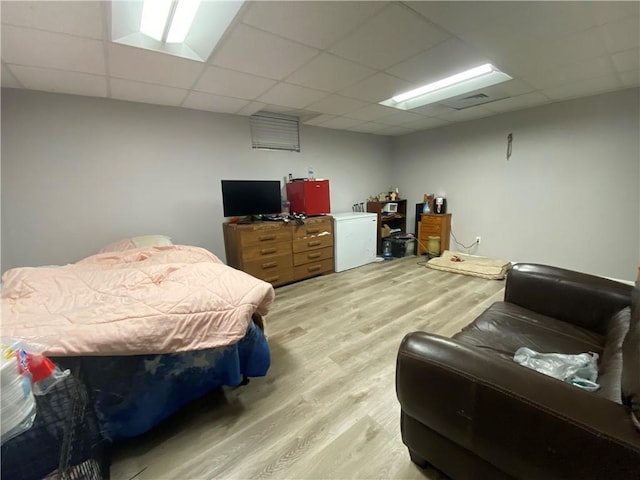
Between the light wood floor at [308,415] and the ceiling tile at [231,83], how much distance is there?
7.38ft

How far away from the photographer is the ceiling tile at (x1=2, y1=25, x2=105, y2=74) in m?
1.67

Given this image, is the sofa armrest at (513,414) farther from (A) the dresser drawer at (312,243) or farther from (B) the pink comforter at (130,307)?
(A) the dresser drawer at (312,243)

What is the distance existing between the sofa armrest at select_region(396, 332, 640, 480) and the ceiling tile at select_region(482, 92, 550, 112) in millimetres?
3553

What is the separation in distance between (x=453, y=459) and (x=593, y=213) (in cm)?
387

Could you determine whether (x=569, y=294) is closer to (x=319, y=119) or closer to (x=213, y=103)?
(x=319, y=119)

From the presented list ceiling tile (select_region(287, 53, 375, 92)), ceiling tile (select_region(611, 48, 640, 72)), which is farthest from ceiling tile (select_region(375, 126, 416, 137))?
ceiling tile (select_region(611, 48, 640, 72))

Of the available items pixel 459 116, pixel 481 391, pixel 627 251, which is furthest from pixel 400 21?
pixel 627 251

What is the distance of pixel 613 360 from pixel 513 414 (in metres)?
0.73

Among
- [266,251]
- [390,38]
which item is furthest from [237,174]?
[390,38]

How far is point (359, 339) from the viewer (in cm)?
223

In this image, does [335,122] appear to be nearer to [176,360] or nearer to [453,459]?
[176,360]

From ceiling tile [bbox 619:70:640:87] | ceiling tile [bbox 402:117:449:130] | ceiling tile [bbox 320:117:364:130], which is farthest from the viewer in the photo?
ceiling tile [bbox 402:117:449:130]

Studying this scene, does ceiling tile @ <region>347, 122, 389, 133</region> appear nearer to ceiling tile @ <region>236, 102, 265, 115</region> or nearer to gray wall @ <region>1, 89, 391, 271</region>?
gray wall @ <region>1, 89, 391, 271</region>

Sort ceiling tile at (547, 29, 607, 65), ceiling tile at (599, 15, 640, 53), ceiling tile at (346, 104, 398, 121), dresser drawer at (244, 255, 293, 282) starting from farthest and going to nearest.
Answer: ceiling tile at (346, 104, 398, 121) → dresser drawer at (244, 255, 293, 282) → ceiling tile at (547, 29, 607, 65) → ceiling tile at (599, 15, 640, 53)
